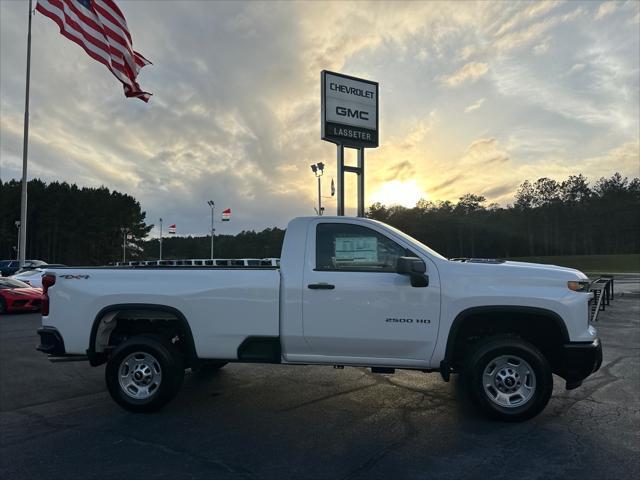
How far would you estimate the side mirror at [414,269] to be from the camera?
176 inches

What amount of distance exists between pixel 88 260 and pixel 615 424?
89.0m

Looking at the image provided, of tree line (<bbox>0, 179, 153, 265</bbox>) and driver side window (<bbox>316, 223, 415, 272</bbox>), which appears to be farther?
tree line (<bbox>0, 179, 153, 265</bbox>)

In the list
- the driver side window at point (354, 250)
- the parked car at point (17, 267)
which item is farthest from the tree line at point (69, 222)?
the driver side window at point (354, 250)

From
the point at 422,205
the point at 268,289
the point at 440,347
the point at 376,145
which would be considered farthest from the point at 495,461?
the point at 422,205

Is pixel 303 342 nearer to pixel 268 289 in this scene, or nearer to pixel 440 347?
pixel 268 289

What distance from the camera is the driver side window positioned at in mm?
4883

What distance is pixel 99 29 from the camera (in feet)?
35.3

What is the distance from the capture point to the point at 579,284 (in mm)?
4648

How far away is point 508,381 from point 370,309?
1.53 metres

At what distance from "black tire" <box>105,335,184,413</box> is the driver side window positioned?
186 centimetres

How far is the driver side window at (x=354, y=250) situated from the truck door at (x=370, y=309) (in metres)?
0.01

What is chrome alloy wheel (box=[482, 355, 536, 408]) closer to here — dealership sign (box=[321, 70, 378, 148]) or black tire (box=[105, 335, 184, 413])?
black tire (box=[105, 335, 184, 413])

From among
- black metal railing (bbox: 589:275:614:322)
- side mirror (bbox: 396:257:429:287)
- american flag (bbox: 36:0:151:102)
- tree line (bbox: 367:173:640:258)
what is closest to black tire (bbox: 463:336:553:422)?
side mirror (bbox: 396:257:429:287)

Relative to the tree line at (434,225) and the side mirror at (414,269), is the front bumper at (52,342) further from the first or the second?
the tree line at (434,225)
